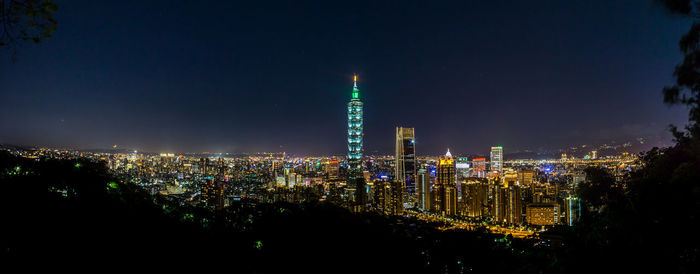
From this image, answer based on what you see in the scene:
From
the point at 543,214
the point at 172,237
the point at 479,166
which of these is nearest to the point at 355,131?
the point at 479,166

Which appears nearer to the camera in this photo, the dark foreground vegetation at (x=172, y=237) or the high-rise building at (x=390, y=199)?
the dark foreground vegetation at (x=172, y=237)

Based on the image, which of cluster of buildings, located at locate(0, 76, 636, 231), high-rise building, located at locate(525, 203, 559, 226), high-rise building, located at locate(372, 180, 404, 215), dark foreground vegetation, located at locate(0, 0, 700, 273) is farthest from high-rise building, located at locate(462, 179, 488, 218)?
dark foreground vegetation, located at locate(0, 0, 700, 273)

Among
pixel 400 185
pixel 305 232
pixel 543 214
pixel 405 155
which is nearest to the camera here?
pixel 305 232

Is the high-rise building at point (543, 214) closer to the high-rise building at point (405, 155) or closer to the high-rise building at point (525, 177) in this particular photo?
the high-rise building at point (525, 177)

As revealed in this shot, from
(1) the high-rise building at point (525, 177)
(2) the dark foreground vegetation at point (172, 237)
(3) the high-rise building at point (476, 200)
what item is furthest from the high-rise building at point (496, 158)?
(2) the dark foreground vegetation at point (172, 237)

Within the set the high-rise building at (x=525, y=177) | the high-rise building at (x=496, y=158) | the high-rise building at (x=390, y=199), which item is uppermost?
the high-rise building at (x=496, y=158)

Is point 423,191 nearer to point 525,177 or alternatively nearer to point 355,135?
point 525,177

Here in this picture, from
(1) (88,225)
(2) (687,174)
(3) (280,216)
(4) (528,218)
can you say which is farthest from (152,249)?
(4) (528,218)

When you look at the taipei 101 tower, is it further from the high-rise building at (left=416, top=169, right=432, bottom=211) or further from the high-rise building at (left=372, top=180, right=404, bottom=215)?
the high-rise building at (left=372, top=180, right=404, bottom=215)
